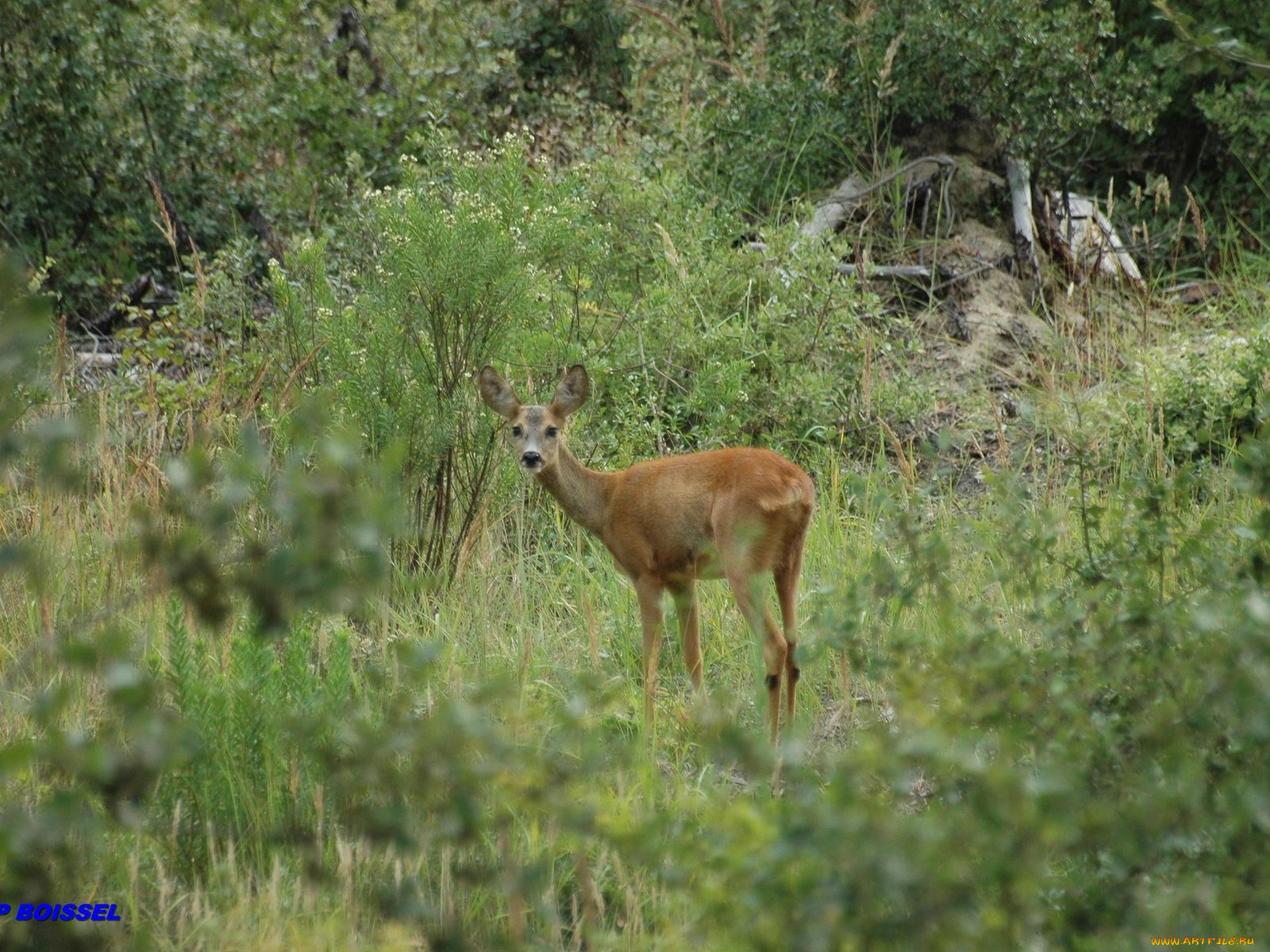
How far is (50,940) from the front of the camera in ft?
8.03

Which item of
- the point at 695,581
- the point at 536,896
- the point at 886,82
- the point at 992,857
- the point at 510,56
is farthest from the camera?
the point at 510,56

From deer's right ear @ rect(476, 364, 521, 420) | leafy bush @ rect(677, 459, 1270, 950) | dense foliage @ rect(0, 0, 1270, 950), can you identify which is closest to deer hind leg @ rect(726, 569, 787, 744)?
dense foliage @ rect(0, 0, 1270, 950)

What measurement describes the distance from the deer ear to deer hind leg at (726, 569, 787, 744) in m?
1.35

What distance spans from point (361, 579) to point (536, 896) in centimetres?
179

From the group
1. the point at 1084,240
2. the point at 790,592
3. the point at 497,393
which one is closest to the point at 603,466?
the point at 497,393

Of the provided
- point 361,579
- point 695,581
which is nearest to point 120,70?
point 695,581

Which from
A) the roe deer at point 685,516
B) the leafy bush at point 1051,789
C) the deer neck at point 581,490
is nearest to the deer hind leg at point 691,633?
the roe deer at point 685,516

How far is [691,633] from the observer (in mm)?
5867

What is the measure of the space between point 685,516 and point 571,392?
997 mm

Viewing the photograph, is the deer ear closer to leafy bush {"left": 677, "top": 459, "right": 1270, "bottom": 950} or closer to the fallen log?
leafy bush {"left": 677, "top": 459, "right": 1270, "bottom": 950}

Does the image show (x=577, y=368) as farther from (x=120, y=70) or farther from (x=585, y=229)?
(x=120, y=70)

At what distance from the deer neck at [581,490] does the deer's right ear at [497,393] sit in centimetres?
33

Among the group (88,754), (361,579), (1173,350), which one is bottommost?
(1173,350)

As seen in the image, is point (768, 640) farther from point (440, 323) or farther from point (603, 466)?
point (603, 466)
